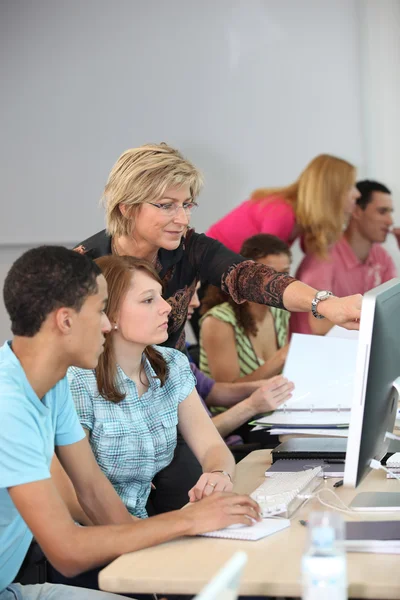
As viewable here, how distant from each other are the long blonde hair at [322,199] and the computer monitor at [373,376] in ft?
9.55

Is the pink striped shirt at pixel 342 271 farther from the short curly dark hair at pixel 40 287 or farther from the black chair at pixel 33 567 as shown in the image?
the short curly dark hair at pixel 40 287

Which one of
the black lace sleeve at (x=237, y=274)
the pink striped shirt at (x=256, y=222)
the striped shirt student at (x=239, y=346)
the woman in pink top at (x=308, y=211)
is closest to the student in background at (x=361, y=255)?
the woman in pink top at (x=308, y=211)

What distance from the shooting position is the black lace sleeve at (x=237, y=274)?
7.27 feet

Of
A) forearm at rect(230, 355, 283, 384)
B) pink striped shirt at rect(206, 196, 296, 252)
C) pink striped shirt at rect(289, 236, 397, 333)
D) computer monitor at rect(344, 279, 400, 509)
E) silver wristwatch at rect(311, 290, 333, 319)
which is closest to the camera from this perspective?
computer monitor at rect(344, 279, 400, 509)

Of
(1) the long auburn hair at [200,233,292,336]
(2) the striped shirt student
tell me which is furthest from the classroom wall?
(2) the striped shirt student

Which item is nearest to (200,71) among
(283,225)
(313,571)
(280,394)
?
(283,225)

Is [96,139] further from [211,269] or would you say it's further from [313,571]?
[313,571]

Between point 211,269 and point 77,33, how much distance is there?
3.46 metres

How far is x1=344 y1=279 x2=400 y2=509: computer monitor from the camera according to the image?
1.32m

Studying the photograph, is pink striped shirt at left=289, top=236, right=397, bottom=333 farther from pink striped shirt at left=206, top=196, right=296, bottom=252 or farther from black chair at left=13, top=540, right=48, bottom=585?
black chair at left=13, top=540, right=48, bottom=585

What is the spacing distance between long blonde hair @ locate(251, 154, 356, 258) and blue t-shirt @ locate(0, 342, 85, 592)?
2940 millimetres

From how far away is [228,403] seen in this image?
287 cm

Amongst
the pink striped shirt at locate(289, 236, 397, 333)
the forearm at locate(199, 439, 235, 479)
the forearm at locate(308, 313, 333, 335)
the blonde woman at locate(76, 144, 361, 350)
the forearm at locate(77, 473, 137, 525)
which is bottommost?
the forearm at locate(308, 313, 333, 335)

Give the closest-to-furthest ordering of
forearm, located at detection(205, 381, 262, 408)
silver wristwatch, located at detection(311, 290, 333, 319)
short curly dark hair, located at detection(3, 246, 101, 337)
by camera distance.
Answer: short curly dark hair, located at detection(3, 246, 101, 337) < silver wristwatch, located at detection(311, 290, 333, 319) < forearm, located at detection(205, 381, 262, 408)
